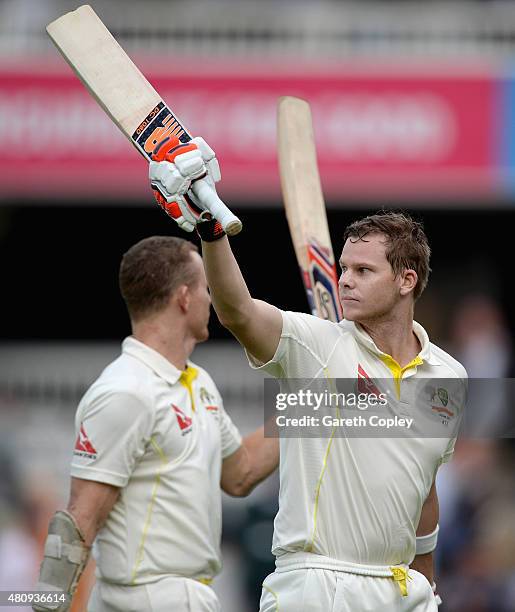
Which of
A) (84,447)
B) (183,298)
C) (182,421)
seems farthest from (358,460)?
(183,298)

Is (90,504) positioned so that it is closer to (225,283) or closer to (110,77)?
(225,283)

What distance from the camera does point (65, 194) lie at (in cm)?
1017

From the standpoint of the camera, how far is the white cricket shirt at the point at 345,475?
3.62 m

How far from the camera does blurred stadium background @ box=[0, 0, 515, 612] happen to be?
25.7ft

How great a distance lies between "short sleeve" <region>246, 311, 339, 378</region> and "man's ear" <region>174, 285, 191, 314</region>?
933 millimetres

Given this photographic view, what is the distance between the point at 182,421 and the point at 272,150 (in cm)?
559

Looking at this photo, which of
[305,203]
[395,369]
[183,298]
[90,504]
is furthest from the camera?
[305,203]

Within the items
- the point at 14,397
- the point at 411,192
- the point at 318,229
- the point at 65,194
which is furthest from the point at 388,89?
the point at 318,229

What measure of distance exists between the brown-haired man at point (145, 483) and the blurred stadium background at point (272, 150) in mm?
3397

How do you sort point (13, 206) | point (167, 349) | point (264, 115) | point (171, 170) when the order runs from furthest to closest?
point (13, 206) < point (264, 115) < point (167, 349) < point (171, 170)

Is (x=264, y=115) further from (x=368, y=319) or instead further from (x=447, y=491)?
(x=368, y=319)

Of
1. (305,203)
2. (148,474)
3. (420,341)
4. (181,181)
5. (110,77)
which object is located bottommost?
(148,474)

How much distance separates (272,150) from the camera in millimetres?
9648

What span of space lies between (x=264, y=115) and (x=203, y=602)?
5904 millimetres
